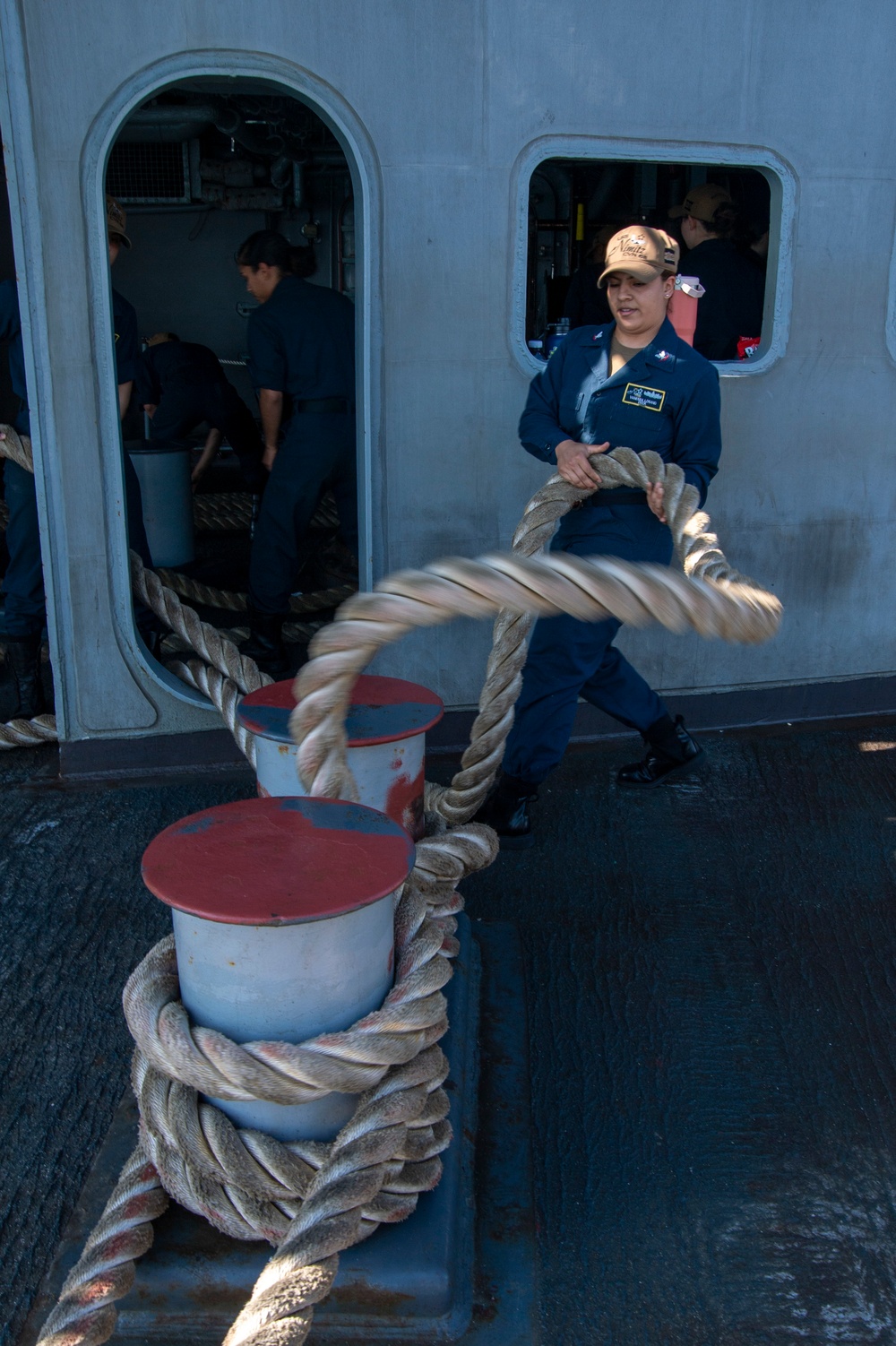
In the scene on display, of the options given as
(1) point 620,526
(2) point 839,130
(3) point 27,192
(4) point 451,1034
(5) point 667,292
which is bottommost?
(4) point 451,1034

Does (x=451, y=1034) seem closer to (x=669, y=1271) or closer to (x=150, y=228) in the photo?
(x=669, y=1271)

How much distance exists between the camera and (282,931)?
4.66 feet

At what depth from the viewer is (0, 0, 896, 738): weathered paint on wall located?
9.93 ft

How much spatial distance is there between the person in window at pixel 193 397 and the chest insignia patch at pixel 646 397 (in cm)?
350

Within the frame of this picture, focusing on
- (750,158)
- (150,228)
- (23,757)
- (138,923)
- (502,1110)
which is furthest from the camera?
(150,228)

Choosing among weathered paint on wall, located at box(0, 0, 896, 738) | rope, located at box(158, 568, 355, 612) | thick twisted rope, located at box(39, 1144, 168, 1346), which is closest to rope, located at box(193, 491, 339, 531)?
rope, located at box(158, 568, 355, 612)

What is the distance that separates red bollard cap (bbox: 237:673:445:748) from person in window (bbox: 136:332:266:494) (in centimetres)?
409

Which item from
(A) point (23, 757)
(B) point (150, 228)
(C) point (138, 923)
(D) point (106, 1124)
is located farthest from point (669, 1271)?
(B) point (150, 228)

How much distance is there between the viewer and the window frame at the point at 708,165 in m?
3.30

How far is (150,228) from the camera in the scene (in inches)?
321

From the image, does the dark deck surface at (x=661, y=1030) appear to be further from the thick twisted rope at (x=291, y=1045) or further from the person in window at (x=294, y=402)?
the person in window at (x=294, y=402)

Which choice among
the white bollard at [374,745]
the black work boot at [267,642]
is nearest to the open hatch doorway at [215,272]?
Answer: the black work boot at [267,642]

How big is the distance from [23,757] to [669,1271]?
2.79 metres

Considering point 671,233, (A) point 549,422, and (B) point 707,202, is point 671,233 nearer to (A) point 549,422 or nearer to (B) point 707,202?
(B) point 707,202
